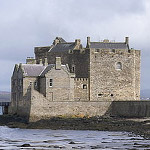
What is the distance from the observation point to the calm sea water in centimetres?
3834

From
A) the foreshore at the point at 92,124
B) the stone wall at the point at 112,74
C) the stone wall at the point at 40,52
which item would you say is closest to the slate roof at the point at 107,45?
the stone wall at the point at 112,74

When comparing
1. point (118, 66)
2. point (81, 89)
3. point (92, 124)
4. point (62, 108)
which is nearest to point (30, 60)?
point (81, 89)

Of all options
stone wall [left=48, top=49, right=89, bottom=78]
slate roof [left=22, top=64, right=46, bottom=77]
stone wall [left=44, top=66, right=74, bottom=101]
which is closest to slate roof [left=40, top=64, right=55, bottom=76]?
slate roof [left=22, top=64, right=46, bottom=77]

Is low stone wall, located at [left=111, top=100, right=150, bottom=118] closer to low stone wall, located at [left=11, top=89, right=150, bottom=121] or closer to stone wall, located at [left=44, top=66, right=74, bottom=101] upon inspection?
low stone wall, located at [left=11, top=89, right=150, bottom=121]

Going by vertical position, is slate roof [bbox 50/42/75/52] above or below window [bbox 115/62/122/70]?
above

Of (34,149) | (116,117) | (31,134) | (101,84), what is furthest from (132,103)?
(34,149)

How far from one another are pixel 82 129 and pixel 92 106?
25.1 feet

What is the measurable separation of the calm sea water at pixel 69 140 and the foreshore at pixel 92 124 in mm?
1616

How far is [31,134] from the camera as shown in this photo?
47500 mm

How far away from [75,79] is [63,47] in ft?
21.2

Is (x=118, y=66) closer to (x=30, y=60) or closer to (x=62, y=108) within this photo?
(x=62, y=108)

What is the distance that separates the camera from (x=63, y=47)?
65.4 m

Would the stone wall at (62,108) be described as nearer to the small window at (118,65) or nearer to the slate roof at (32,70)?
the slate roof at (32,70)

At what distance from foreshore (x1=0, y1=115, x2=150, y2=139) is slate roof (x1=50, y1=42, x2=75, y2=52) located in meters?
10.8
